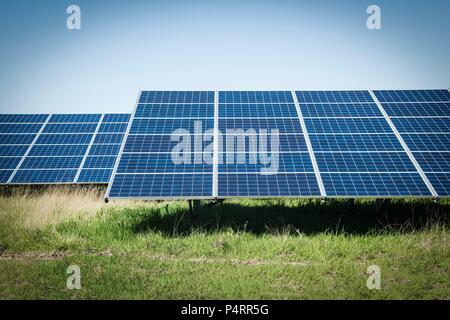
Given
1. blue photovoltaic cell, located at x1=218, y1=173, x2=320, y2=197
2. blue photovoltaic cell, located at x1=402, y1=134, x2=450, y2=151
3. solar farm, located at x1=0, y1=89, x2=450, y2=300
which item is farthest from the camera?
blue photovoltaic cell, located at x1=402, y1=134, x2=450, y2=151

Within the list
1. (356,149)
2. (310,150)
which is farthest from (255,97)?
(356,149)

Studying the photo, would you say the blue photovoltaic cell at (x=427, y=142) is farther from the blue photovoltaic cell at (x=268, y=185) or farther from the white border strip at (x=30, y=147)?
the white border strip at (x=30, y=147)

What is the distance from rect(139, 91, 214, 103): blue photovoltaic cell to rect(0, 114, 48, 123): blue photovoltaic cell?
11546 mm

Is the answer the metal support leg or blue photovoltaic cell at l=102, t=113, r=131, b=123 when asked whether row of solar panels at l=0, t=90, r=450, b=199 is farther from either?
blue photovoltaic cell at l=102, t=113, r=131, b=123

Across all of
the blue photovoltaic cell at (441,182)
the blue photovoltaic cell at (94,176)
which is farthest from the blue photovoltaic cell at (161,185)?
the blue photovoltaic cell at (94,176)

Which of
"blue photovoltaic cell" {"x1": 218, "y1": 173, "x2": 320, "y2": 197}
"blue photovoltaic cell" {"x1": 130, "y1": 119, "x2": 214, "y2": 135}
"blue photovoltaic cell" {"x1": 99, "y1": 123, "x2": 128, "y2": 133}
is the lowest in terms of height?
"blue photovoltaic cell" {"x1": 99, "y1": 123, "x2": 128, "y2": 133}

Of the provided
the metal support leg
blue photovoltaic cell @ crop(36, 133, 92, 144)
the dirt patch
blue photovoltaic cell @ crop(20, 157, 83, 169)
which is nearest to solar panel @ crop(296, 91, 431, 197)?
the metal support leg

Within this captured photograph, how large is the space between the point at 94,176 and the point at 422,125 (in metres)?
14.7

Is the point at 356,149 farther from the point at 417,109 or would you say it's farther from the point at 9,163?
the point at 9,163

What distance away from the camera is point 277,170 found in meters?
11.0

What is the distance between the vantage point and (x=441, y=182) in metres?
10.6

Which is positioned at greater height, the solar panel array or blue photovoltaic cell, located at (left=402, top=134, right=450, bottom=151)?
blue photovoltaic cell, located at (left=402, top=134, right=450, bottom=151)

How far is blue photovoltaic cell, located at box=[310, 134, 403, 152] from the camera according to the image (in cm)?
1190

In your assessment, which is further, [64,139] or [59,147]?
[64,139]
